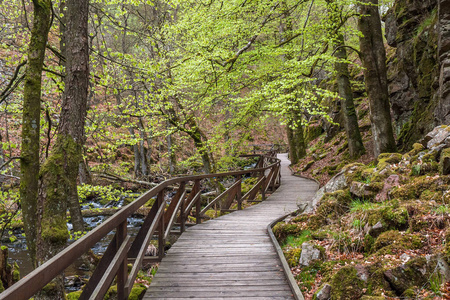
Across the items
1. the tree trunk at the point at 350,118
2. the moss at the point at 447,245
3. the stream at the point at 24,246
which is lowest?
the stream at the point at 24,246

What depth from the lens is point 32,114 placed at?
14.7 feet

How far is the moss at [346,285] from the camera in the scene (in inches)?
121

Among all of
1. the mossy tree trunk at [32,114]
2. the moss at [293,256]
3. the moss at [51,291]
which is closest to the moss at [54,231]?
the moss at [51,291]

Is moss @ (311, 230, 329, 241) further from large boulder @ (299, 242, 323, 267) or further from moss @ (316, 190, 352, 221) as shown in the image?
moss @ (316, 190, 352, 221)

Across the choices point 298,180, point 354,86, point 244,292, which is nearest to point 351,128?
point 298,180

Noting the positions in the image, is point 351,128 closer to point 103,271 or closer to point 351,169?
point 351,169

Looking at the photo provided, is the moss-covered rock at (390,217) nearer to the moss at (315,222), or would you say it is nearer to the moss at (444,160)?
the moss at (444,160)

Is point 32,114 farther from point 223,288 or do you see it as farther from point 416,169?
point 416,169

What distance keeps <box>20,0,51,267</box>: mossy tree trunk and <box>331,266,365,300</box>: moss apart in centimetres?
459

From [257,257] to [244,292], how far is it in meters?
1.24

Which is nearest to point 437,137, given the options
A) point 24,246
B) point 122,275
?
point 122,275

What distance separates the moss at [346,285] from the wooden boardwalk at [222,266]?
1.66 ft

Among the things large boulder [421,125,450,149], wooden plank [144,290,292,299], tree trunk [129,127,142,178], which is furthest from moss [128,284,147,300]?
tree trunk [129,127,142,178]

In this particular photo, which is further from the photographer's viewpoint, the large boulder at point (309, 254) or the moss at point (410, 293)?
the large boulder at point (309, 254)
